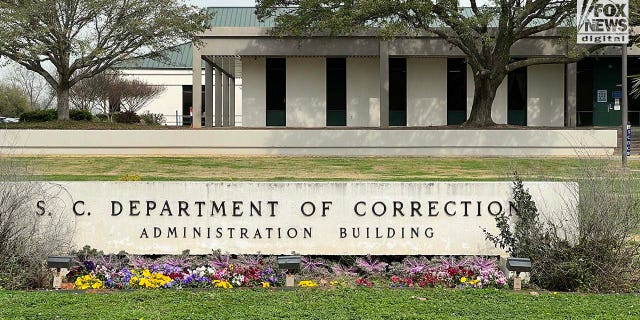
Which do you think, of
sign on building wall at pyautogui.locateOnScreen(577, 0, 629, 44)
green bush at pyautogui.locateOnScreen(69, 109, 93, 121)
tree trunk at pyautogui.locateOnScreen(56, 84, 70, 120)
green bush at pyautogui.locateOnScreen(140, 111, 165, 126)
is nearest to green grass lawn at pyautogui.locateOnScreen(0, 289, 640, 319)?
sign on building wall at pyautogui.locateOnScreen(577, 0, 629, 44)

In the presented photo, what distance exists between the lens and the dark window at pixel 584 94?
4103 centimetres

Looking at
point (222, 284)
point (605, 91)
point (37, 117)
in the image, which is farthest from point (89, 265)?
point (605, 91)

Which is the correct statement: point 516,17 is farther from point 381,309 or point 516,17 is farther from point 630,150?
point 381,309

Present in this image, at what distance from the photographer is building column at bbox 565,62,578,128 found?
3781 centimetres

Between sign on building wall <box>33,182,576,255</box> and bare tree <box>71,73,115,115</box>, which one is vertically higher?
bare tree <box>71,73,115,115</box>

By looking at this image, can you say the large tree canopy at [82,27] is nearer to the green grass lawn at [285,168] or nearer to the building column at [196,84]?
the building column at [196,84]

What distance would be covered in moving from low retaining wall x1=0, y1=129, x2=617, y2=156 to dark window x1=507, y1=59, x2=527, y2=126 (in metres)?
11.2

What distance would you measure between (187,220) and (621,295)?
181 inches

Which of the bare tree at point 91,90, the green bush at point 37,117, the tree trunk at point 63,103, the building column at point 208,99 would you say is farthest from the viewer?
the bare tree at point 91,90

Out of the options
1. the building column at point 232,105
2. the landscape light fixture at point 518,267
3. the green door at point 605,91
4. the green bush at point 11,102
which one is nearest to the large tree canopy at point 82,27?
the building column at point 232,105

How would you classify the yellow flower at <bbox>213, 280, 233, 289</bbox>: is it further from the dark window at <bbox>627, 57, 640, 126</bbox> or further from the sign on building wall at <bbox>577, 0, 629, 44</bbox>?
the dark window at <bbox>627, 57, 640, 126</bbox>

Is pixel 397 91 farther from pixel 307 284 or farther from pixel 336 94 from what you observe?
pixel 307 284

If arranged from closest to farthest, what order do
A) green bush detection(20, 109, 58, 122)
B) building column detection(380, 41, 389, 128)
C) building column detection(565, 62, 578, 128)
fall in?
building column detection(380, 41, 389, 128) < green bush detection(20, 109, 58, 122) < building column detection(565, 62, 578, 128)

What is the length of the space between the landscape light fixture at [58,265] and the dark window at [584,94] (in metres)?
37.5
